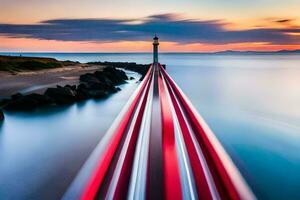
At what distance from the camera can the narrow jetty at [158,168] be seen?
167 cm

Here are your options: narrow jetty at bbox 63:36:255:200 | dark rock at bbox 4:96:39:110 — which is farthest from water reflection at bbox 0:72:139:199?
narrow jetty at bbox 63:36:255:200

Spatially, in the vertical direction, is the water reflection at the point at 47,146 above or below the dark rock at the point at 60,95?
below

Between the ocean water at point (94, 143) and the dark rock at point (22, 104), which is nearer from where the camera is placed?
the ocean water at point (94, 143)

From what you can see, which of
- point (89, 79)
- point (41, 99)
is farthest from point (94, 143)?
point (89, 79)

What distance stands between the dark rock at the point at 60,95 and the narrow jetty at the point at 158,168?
13.7ft

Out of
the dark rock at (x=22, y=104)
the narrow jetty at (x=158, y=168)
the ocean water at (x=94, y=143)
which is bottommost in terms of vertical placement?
the ocean water at (x=94, y=143)

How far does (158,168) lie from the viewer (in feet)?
7.88

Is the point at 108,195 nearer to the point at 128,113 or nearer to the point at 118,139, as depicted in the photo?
the point at 118,139

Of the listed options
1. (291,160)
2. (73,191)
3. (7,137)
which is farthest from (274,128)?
(73,191)

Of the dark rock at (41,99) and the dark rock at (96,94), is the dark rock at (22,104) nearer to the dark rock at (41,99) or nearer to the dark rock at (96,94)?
the dark rock at (41,99)

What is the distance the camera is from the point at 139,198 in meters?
1.86

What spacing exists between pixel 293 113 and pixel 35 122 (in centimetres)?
585

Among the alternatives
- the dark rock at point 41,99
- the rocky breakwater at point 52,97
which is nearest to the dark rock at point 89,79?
the rocky breakwater at point 52,97

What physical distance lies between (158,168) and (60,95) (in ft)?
17.8
